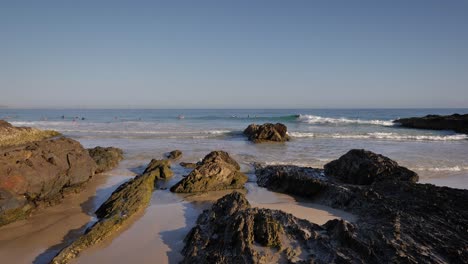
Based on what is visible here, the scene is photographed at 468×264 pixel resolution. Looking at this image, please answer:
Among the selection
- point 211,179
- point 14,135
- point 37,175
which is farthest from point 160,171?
point 14,135

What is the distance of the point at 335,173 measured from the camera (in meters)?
9.30

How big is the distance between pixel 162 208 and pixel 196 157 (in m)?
7.22

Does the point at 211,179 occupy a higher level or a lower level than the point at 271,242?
lower

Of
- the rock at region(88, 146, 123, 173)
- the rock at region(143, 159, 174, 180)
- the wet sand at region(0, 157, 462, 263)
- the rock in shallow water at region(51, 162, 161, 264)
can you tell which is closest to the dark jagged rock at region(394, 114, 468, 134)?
the wet sand at region(0, 157, 462, 263)

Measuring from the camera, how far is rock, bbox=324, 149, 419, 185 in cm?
818

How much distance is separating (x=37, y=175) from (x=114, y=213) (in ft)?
7.93

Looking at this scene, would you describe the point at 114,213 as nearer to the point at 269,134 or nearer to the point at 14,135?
the point at 269,134

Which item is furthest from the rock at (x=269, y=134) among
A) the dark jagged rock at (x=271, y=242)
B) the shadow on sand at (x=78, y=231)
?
the dark jagged rock at (x=271, y=242)

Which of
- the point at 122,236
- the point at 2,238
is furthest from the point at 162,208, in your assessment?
the point at 2,238

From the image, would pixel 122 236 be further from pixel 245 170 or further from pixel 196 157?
pixel 196 157

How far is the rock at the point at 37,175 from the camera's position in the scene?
20.3 feet

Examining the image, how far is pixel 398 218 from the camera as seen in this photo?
16.8ft

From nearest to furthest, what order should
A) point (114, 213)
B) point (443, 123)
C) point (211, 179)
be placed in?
point (114, 213) < point (211, 179) < point (443, 123)

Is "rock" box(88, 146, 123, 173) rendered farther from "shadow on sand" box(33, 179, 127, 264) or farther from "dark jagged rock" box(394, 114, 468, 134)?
"dark jagged rock" box(394, 114, 468, 134)
